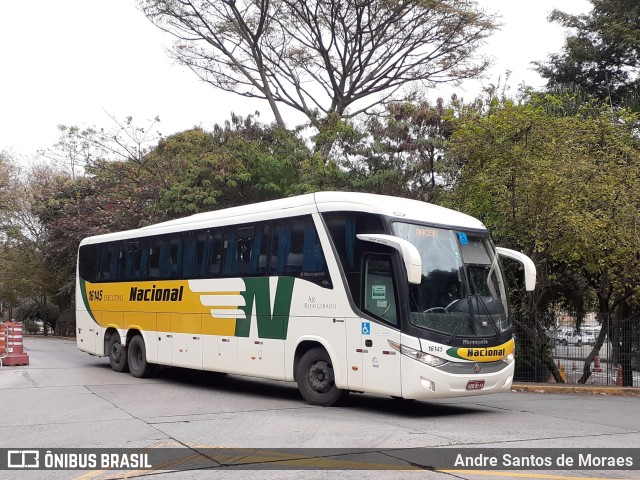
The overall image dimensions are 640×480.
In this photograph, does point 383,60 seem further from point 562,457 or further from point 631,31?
point 562,457

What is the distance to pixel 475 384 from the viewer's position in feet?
37.4

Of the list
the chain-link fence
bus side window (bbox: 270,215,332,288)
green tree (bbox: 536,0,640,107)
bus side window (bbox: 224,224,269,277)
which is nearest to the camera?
bus side window (bbox: 270,215,332,288)

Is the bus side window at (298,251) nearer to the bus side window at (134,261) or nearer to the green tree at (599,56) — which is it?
the bus side window at (134,261)

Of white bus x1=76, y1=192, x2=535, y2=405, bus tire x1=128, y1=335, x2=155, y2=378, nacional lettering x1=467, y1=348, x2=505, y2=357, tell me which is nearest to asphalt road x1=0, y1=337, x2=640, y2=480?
white bus x1=76, y1=192, x2=535, y2=405

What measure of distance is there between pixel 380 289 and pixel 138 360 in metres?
8.85

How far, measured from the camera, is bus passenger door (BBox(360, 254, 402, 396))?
11297 millimetres

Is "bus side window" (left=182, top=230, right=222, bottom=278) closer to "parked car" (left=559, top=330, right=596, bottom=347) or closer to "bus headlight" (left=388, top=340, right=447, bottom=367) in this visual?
"bus headlight" (left=388, top=340, right=447, bottom=367)

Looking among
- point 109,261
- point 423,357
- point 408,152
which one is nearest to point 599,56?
point 408,152

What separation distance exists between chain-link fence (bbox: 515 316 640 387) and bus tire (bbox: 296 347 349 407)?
8816 mm

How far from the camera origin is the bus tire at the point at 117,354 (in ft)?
62.0

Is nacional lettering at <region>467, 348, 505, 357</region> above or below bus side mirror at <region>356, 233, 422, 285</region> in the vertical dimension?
below

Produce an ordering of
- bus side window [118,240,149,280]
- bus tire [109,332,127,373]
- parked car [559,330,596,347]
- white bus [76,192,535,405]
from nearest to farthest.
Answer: white bus [76,192,535,405] → bus side window [118,240,149,280] → bus tire [109,332,127,373] → parked car [559,330,596,347]

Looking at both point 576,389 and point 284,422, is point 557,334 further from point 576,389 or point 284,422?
point 284,422

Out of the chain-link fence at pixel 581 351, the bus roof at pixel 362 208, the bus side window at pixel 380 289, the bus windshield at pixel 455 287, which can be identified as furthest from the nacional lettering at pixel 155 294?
the chain-link fence at pixel 581 351
